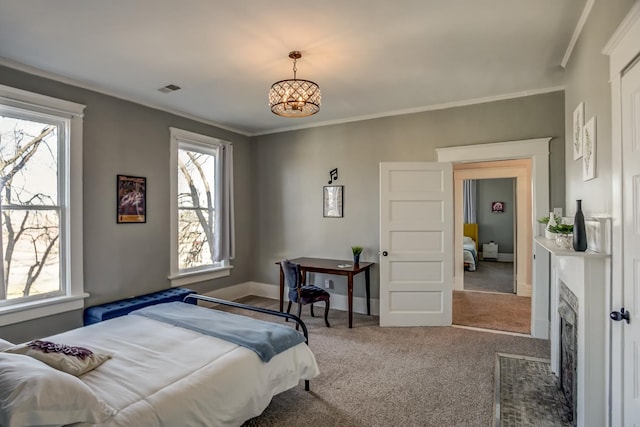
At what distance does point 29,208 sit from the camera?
327cm

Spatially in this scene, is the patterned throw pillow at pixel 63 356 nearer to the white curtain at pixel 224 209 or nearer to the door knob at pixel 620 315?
the door knob at pixel 620 315

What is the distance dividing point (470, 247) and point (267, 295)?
17.6 feet

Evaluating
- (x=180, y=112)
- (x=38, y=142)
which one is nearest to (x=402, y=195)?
(x=180, y=112)

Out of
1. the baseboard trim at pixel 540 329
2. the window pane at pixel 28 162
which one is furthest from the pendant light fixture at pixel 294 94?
the baseboard trim at pixel 540 329

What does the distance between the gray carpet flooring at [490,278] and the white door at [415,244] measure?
8.38 ft

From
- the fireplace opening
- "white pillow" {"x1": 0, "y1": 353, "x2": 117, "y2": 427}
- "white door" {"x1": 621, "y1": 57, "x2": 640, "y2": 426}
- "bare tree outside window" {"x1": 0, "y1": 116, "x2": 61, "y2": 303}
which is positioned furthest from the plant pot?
"bare tree outside window" {"x1": 0, "y1": 116, "x2": 61, "y2": 303}

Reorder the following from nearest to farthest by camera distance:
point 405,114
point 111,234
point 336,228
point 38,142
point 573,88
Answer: point 573,88 → point 38,142 → point 111,234 → point 405,114 → point 336,228

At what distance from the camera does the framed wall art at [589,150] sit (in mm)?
2135

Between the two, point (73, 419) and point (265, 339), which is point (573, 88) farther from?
point (73, 419)

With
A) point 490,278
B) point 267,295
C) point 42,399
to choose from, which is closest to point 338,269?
point 267,295

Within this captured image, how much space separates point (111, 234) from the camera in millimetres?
3867

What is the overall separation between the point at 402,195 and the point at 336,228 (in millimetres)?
1233

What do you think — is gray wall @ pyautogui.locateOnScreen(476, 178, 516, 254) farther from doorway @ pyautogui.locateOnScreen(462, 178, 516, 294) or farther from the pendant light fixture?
the pendant light fixture

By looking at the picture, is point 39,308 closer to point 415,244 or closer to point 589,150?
point 415,244
